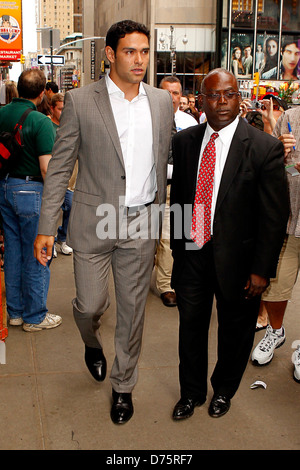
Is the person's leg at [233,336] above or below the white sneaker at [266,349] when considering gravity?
above

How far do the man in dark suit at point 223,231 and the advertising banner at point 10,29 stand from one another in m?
26.8

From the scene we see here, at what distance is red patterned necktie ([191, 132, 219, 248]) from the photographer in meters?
3.23

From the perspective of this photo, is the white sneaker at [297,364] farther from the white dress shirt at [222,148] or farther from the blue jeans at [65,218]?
the blue jeans at [65,218]

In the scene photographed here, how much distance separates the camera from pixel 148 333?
501cm

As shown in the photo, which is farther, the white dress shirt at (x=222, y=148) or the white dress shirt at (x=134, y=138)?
the white dress shirt at (x=134, y=138)

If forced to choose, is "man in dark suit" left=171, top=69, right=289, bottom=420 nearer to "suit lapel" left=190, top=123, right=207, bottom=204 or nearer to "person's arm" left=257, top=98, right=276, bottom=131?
"suit lapel" left=190, top=123, right=207, bottom=204

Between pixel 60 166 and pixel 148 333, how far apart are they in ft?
7.08

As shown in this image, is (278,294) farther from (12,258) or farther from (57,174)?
(12,258)

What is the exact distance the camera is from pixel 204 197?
3283 mm

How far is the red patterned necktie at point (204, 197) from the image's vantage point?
3232 millimetres

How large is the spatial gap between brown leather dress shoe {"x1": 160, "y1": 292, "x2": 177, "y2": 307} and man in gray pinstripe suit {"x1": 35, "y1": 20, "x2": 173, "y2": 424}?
220 centimetres

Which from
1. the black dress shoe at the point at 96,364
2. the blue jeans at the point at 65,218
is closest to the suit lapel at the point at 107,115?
the black dress shoe at the point at 96,364

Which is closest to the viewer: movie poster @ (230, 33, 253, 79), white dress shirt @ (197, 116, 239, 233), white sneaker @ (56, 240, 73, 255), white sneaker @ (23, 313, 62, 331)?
white dress shirt @ (197, 116, 239, 233)

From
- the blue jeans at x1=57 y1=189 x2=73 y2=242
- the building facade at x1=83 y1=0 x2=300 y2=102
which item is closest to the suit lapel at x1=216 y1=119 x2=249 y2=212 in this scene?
the blue jeans at x1=57 y1=189 x2=73 y2=242
